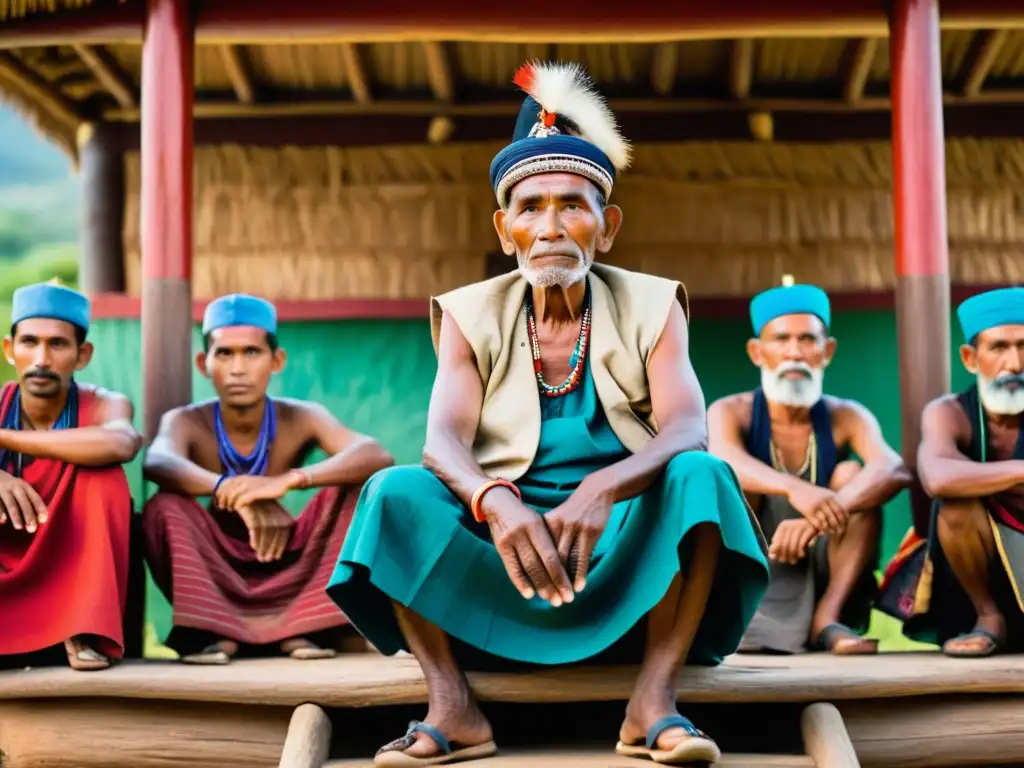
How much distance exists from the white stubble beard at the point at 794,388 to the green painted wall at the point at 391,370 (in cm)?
259

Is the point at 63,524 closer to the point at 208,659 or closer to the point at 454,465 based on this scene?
the point at 208,659

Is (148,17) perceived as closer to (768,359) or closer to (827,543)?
(768,359)

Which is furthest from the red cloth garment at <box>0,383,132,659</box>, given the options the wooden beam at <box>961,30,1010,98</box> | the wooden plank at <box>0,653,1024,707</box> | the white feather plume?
the wooden beam at <box>961,30,1010,98</box>

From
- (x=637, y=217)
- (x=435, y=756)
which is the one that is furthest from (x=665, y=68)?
(x=435, y=756)

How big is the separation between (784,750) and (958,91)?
17.9 ft

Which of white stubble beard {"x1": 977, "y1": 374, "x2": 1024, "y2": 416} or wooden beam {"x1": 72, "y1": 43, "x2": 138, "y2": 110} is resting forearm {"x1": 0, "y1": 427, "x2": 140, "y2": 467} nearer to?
white stubble beard {"x1": 977, "y1": 374, "x2": 1024, "y2": 416}

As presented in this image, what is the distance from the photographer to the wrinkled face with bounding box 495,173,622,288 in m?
3.78

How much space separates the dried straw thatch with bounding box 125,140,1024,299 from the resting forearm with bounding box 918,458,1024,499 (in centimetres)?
373

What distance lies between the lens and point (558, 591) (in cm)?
327

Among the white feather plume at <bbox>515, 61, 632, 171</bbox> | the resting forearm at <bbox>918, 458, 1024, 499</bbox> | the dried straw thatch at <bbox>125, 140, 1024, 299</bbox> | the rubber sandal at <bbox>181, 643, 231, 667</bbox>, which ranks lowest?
the rubber sandal at <bbox>181, 643, 231, 667</bbox>

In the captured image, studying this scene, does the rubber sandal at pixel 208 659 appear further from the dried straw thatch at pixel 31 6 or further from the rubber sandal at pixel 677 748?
the dried straw thatch at pixel 31 6

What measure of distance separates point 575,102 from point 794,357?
1.99m

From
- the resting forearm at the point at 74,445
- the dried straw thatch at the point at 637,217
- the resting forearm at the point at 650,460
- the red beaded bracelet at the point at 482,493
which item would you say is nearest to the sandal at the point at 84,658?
the resting forearm at the point at 74,445

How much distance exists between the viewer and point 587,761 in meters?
3.33
